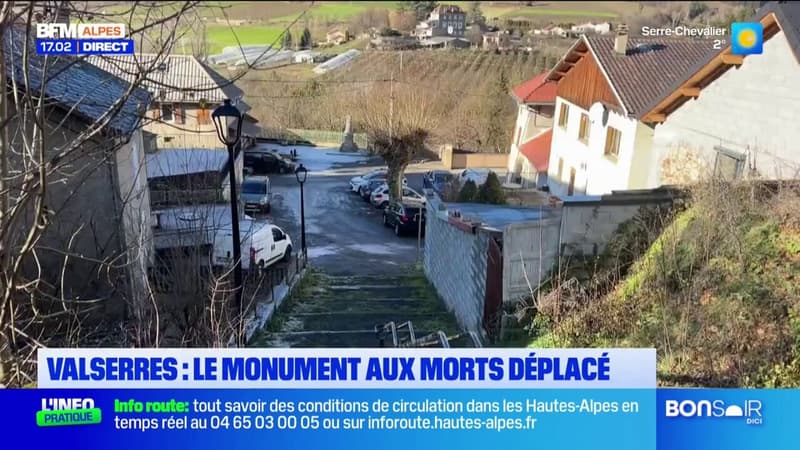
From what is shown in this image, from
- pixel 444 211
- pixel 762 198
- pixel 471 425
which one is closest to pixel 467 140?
pixel 444 211

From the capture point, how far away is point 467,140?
24469mm

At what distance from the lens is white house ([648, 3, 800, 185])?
35.2 feet

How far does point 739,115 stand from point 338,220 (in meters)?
14.3

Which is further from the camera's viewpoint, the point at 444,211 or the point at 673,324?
the point at 444,211

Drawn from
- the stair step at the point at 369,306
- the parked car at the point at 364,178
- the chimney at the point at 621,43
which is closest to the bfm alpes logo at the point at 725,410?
the stair step at the point at 369,306

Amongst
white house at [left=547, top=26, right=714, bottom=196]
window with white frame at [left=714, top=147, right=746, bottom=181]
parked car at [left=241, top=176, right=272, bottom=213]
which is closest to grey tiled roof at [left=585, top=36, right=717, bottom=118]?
white house at [left=547, top=26, right=714, bottom=196]

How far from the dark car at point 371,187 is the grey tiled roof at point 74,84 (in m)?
15.7

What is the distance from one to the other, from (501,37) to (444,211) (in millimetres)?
12626

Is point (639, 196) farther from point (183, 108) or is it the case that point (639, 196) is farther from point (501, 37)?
point (501, 37)

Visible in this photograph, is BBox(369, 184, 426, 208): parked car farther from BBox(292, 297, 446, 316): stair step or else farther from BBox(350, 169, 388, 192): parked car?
BBox(292, 297, 446, 316): stair step

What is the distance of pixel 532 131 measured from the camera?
84.0ft

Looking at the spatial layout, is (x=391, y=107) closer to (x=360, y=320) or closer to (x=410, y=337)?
(x=360, y=320)

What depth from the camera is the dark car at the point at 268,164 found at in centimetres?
2639

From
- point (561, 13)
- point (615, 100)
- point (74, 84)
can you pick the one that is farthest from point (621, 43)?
point (74, 84)
